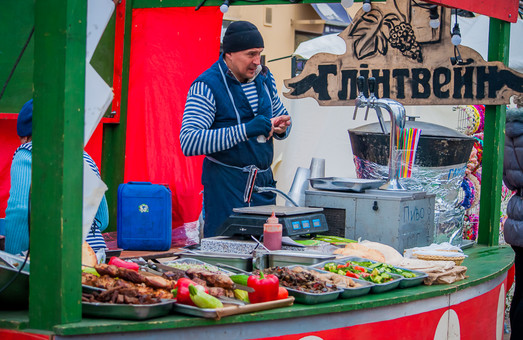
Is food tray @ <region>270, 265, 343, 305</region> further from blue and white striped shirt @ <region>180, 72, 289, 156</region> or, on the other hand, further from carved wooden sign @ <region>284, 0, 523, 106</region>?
carved wooden sign @ <region>284, 0, 523, 106</region>

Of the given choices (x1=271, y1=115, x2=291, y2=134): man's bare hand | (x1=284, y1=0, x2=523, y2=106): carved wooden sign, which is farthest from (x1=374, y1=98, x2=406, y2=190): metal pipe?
(x1=284, y1=0, x2=523, y2=106): carved wooden sign

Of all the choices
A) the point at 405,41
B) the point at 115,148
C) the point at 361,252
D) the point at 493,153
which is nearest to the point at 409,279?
the point at 361,252

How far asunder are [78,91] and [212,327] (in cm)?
92

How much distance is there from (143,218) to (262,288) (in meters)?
2.69

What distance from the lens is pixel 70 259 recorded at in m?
2.43

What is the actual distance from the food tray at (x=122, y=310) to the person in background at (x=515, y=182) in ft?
12.1

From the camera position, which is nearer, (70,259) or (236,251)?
(70,259)

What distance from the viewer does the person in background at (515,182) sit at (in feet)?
18.2

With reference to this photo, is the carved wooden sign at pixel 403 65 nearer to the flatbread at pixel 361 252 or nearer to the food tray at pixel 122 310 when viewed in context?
the flatbread at pixel 361 252

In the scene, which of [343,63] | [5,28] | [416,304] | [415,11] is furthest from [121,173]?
[416,304]

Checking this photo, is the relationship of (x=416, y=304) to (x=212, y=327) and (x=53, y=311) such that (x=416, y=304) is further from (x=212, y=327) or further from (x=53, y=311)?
(x=53, y=311)

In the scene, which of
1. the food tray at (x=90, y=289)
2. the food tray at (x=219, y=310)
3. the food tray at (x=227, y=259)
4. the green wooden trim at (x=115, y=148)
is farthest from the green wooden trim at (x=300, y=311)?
the green wooden trim at (x=115, y=148)

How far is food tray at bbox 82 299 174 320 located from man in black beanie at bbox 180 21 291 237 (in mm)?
1704

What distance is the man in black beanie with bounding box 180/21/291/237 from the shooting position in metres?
4.20
